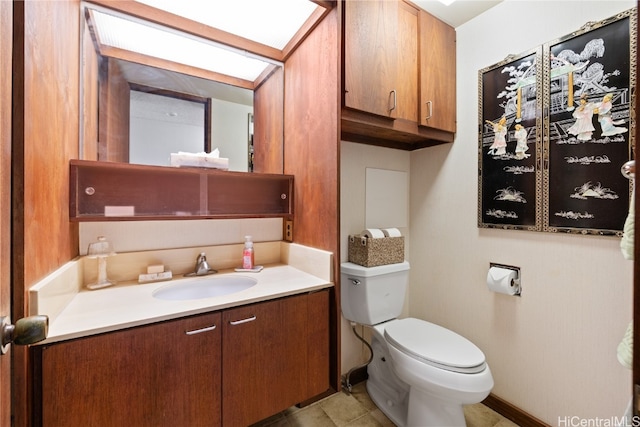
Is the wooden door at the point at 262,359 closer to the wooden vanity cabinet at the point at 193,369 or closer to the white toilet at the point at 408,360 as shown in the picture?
the wooden vanity cabinet at the point at 193,369

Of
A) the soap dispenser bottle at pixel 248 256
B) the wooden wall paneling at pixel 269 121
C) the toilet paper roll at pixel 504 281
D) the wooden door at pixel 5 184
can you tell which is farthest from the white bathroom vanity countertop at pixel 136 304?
the toilet paper roll at pixel 504 281

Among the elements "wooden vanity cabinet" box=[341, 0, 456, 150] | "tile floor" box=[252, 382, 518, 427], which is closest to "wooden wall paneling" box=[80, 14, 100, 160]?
"wooden vanity cabinet" box=[341, 0, 456, 150]

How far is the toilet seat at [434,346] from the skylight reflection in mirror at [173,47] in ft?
5.54

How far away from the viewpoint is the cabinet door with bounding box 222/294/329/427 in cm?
100

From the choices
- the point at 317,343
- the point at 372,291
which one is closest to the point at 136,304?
the point at 317,343

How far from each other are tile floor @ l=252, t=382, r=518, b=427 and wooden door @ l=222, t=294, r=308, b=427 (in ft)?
1.47

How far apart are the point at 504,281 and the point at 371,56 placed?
4.47ft

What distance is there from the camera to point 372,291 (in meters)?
1.56

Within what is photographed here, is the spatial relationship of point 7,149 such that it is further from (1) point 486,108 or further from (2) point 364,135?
(1) point 486,108

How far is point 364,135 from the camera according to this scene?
5.63 feet

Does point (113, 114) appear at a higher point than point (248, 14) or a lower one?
lower

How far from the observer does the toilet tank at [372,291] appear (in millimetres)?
1552

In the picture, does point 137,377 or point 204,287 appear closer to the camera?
point 137,377

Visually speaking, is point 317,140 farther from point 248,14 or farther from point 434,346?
point 434,346
